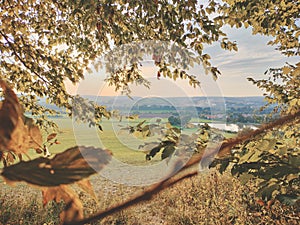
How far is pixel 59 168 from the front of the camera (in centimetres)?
22

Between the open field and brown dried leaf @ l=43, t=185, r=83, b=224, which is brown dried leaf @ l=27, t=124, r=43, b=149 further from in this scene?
the open field

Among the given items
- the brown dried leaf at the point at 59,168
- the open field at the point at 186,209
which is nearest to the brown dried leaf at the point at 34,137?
the brown dried leaf at the point at 59,168

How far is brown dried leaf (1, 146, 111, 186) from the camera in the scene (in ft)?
0.67

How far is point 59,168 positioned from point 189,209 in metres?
4.15

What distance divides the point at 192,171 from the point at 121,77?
8.30 feet

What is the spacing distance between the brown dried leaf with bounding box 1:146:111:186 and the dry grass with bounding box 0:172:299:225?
3.12 meters

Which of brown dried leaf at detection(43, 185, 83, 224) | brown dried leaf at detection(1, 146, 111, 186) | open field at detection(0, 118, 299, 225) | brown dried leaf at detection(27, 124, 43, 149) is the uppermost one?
brown dried leaf at detection(27, 124, 43, 149)

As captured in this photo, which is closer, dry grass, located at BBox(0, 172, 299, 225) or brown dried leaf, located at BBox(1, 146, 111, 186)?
brown dried leaf, located at BBox(1, 146, 111, 186)

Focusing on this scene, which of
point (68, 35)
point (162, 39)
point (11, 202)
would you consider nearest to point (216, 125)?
point (162, 39)

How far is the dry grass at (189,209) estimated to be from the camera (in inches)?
137

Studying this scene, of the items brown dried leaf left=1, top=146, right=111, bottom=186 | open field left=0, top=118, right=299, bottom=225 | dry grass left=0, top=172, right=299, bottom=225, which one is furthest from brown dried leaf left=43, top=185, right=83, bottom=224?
dry grass left=0, top=172, right=299, bottom=225

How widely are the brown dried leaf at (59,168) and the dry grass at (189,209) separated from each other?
3.12 metres

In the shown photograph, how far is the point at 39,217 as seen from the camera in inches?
155

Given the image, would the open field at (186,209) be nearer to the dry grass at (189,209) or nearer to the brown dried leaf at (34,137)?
the dry grass at (189,209)
